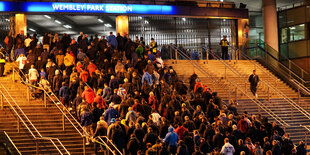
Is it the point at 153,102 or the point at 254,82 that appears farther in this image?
the point at 254,82

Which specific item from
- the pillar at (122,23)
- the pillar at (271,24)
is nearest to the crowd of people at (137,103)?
the pillar at (122,23)

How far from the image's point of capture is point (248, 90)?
1079 inches

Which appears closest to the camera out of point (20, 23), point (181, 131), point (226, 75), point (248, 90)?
point (181, 131)

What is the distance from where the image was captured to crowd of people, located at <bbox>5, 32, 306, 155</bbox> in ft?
56.7

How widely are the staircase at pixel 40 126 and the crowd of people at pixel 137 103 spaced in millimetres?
542

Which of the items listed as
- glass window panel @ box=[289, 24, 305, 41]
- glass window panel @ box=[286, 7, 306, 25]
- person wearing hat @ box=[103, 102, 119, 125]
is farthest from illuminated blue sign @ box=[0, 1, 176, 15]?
person wearing hat @ box=[103, 102, 119, 125]

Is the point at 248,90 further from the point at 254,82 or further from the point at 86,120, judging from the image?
the point at 86,120

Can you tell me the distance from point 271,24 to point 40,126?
20.2 m

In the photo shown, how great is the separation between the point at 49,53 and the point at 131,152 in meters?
10.7

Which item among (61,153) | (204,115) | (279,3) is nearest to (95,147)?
(61,153)

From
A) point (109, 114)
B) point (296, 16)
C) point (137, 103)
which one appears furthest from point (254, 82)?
point (109, 114)

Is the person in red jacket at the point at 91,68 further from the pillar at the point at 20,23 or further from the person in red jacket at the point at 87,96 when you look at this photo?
the pillar at the point at 20,23

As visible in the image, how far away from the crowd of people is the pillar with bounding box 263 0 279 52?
34.2 ft

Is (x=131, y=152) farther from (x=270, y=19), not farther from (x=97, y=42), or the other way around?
(x=270, y=19)
